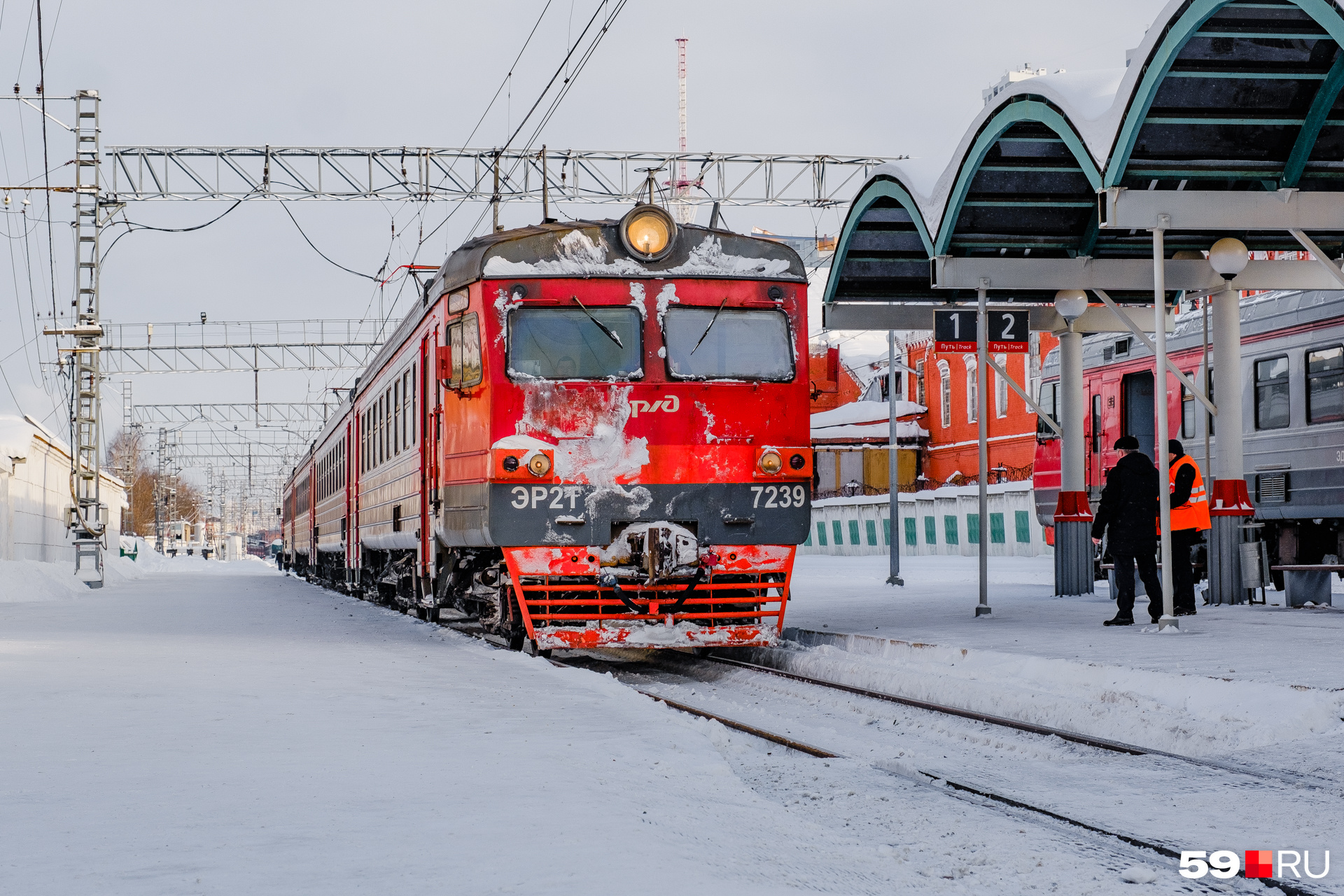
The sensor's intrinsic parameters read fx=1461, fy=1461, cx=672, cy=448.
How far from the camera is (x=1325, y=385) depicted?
16.8 meters

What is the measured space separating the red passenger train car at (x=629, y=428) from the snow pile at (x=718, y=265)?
14 mm

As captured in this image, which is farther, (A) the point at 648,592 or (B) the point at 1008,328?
(B) the point at 1008,328

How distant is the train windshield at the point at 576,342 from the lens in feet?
38.0

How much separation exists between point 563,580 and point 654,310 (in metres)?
2.30

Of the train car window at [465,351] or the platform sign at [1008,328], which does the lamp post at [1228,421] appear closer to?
the platform sign at [1008,328]

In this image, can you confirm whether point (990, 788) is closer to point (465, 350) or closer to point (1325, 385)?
point (465, 350)

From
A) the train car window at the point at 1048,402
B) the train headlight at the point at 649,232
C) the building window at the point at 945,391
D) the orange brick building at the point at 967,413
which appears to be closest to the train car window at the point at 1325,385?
the train car window at the point at 1048,402

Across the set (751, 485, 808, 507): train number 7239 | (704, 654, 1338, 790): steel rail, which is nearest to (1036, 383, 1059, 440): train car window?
(751, 485, 808, 507): train number 7239

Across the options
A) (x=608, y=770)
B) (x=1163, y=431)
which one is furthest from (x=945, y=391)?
(x=608, y=770)

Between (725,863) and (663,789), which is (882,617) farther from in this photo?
(725,863)

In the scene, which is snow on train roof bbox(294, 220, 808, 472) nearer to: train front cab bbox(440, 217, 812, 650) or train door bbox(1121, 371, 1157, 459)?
train front cab bbox(440, 217, 812, 650)

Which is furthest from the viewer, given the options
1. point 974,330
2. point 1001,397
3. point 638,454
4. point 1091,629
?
point 1001,397

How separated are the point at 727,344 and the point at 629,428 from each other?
3.73 feet

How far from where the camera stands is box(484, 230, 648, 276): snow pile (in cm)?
1166
